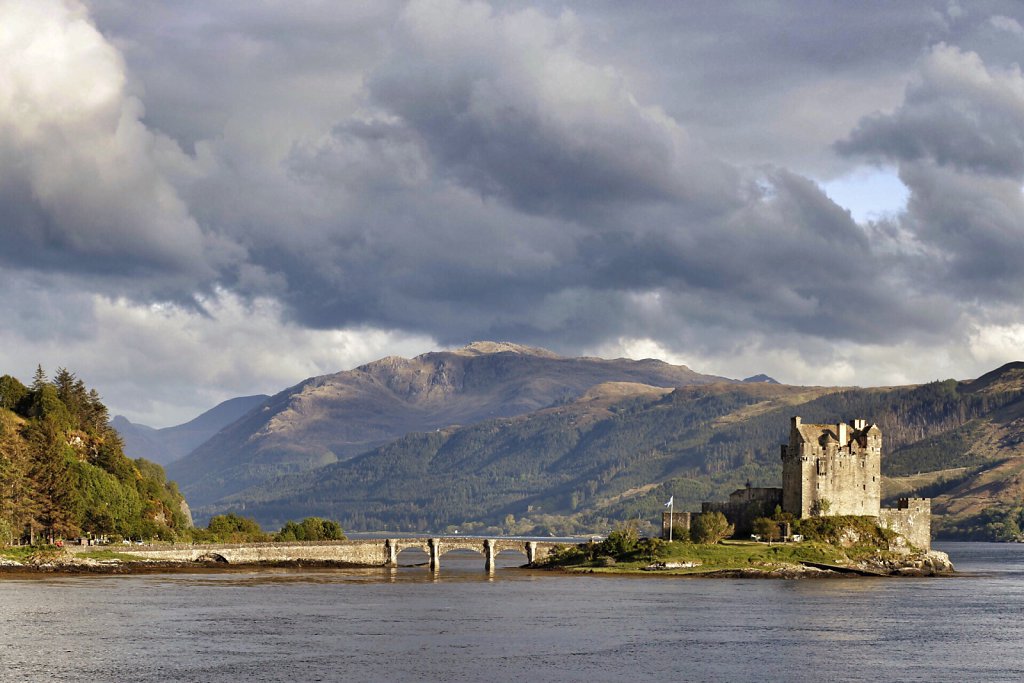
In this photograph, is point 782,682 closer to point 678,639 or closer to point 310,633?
point 678,639

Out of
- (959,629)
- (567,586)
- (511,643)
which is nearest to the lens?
(511,643)

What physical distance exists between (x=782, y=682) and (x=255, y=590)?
317 feet

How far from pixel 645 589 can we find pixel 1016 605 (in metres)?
49.8

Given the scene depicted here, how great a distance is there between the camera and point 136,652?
11712 cm

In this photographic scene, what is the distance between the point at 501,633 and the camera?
445 ft

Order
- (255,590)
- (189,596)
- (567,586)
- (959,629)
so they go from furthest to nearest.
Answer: (567,586) → (255,590) → (189,596) → (959,629)

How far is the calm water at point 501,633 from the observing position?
109875 millimetres

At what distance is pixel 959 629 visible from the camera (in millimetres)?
→ 143000

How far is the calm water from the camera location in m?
110

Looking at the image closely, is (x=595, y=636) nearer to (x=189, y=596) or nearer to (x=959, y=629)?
(x=959, y=629)

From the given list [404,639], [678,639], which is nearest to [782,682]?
[678,639]

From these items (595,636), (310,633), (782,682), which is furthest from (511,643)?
(782,682)

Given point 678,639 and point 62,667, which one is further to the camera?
point 678,639

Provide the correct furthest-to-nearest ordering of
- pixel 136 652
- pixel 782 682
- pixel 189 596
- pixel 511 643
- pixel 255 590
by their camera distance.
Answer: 1. pixel 255 590
2. pixel 189 596
3. pixel 511 643
4. pixel 136 652
5. pixel 782 682
